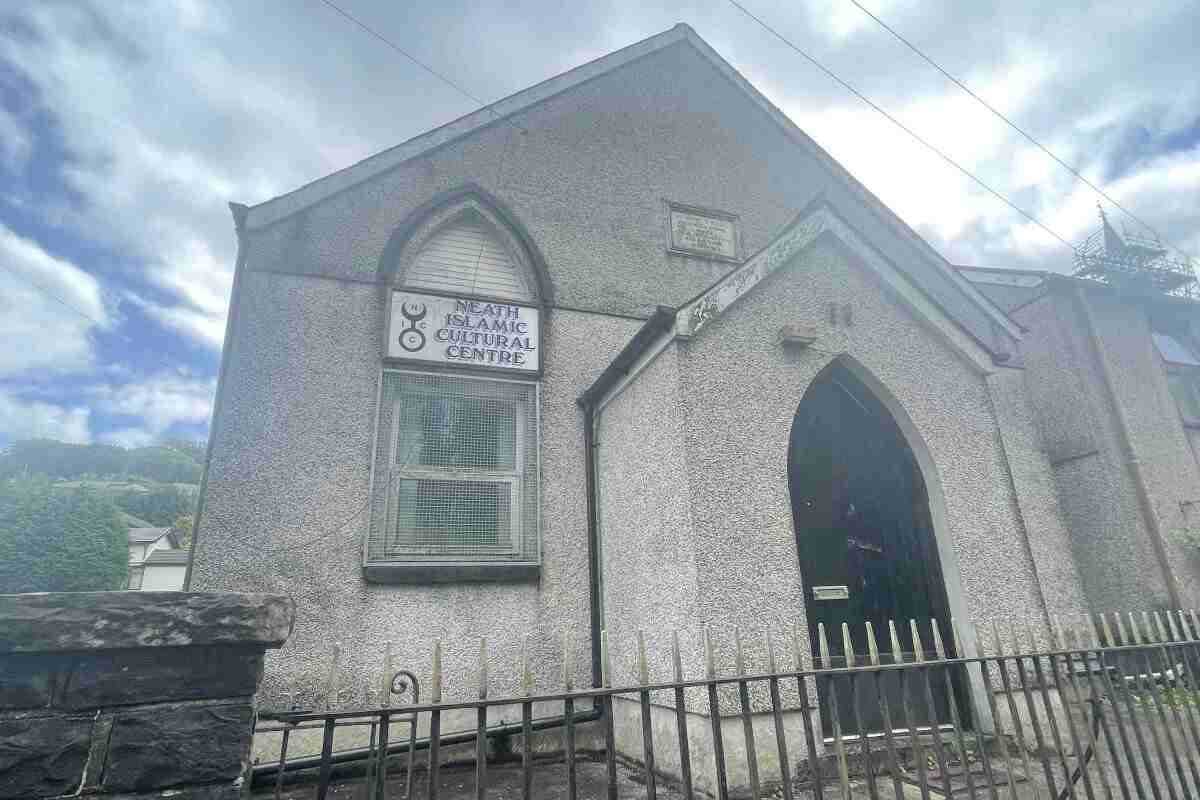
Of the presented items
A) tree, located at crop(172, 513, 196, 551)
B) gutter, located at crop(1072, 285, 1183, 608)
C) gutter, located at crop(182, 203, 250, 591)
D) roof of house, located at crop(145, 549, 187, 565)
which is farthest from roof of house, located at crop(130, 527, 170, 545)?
gutter, located at crop(1072, 285, 1183, 608)

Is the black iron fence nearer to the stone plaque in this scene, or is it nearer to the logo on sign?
the logo on sign

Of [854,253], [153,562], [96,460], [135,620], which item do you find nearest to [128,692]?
[135,620]

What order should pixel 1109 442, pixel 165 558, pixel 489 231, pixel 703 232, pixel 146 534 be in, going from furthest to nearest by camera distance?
pixel 146 534 < pixel 165 558 < pixel 1109 442 < pixel 703 232 < pixel 489 231

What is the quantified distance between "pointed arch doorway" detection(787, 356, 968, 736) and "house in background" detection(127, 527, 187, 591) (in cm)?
2645

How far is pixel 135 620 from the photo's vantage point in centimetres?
167

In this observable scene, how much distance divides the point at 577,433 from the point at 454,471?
1235mm

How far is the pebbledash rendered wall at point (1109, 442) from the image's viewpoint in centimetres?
898

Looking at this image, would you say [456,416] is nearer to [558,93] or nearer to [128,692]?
[558,93]

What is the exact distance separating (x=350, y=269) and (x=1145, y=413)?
11.9 m

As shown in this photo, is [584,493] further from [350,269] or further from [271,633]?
[271,633]

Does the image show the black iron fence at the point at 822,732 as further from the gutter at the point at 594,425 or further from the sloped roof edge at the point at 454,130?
the sloped roof edge at the point at 454,130

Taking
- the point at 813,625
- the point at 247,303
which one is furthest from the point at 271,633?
the point at 247,303

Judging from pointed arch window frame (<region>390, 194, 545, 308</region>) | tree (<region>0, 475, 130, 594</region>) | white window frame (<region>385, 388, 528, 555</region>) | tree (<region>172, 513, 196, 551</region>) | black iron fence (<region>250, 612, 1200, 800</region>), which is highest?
tree (<region>172, 513, 196, 551</region>)

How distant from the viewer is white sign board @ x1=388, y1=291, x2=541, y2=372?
240 inches
